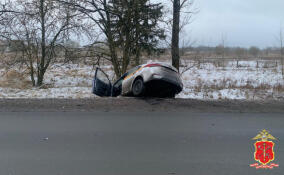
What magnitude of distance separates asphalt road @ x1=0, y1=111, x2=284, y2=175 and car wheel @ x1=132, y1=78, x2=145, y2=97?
1.87 m

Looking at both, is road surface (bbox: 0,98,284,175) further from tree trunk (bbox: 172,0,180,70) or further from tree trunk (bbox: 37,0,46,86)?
tree trunk (bbox: 37,0,46,86)

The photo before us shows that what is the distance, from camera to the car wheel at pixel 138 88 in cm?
900

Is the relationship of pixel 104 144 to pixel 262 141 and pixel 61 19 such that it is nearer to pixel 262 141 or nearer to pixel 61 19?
pixel 262 141

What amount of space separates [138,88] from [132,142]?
4.46 metres

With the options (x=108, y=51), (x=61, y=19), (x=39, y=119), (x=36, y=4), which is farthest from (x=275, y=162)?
(x=36, y=4)

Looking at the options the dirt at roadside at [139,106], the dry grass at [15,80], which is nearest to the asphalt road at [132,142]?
the dirt at roadside at [139,106]

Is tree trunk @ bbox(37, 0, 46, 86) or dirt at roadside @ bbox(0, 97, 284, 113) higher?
tree trunk @ bbox(37, 0, 46, 86)

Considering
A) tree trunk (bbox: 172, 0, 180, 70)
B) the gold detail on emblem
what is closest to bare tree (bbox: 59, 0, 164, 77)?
tree trunk (bbox: 172, 0, 180, 70)

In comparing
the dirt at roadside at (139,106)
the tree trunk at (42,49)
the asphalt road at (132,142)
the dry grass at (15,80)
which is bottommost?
the asphalt road at (132,142)

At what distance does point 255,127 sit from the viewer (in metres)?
5.96

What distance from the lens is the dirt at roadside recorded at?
7.72 metres

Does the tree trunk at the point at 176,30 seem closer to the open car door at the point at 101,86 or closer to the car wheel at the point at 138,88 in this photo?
the open car door at the point at 101,86

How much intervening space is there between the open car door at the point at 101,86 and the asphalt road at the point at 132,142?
2.87 m

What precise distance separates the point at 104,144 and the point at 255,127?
364cm
